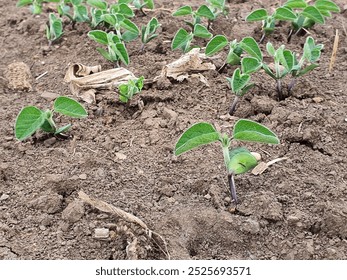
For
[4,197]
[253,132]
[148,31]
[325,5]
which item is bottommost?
[4,197]

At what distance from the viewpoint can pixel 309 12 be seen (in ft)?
7.91

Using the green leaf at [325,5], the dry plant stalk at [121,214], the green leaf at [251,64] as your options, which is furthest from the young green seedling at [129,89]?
the green leaf at [325,5]

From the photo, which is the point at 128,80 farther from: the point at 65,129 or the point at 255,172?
the point at 255,172

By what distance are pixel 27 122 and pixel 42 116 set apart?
0.05 m

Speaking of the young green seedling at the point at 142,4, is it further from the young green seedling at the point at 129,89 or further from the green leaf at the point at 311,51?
the green leaf at the point at 311,51

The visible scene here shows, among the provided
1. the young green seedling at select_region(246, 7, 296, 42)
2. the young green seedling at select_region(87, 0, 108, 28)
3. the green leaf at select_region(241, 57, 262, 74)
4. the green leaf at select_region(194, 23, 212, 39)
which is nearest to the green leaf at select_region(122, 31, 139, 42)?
the young green seedling at select_region(87, 0, 108, 28)

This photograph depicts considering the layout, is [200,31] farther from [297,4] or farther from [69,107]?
[69,107]

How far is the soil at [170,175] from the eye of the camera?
63.7 inches

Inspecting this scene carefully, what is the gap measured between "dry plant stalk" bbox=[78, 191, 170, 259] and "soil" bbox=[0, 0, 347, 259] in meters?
0.01

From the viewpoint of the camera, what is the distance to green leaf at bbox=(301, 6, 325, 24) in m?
2.39

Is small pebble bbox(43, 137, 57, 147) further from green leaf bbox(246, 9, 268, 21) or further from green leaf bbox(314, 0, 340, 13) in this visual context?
green leaf bbox(314, 0, 340, 13)

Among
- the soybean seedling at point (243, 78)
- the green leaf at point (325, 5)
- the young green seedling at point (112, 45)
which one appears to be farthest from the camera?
the green leaf at point (325, 5)

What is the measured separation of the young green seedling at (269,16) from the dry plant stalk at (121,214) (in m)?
1.09

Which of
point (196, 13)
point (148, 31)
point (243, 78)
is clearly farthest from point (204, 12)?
point (243, 78)
